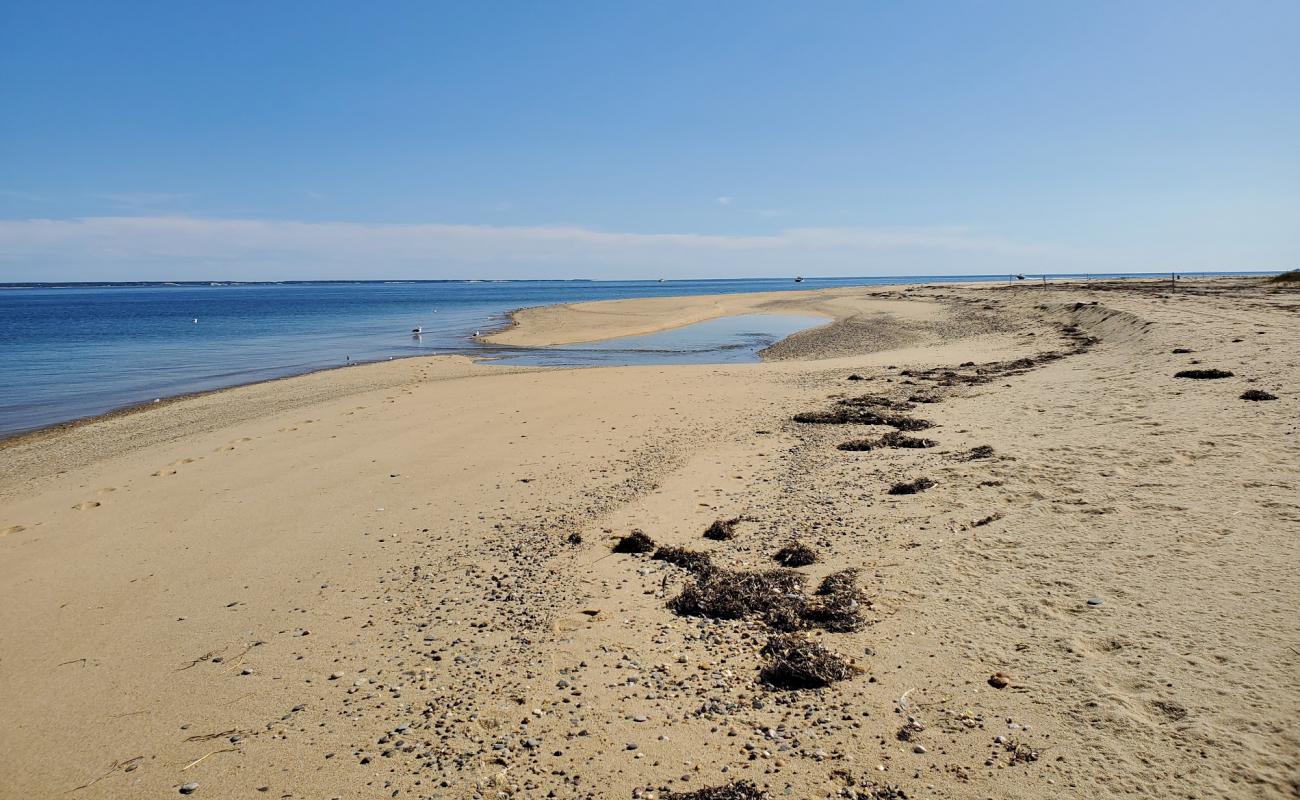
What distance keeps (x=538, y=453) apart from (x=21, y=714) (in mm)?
7187

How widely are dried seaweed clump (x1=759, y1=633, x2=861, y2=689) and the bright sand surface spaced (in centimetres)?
8

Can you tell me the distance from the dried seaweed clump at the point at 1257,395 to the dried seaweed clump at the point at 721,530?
7.77 metres

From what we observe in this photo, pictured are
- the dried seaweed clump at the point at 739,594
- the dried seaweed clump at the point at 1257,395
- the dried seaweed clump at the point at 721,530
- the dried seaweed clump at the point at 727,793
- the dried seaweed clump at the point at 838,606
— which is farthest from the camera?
the dried seaweed clump at the point at 1257,395

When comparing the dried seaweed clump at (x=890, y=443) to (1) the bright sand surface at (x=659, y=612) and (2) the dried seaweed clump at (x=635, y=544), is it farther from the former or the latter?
(2) the dried seaweed clump at (x=635, y=544)

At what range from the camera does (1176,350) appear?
587 inches

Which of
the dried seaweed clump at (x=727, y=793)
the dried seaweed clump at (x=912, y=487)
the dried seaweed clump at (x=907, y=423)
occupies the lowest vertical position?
the dried seaweed clump at (x=727, y=793)

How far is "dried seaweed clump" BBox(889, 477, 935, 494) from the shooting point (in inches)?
326

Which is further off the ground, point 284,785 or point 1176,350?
point 1176,350

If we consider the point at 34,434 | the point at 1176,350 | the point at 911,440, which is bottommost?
the point at 34,434

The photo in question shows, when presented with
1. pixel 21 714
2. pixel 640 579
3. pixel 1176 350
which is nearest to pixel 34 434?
pixel 21 714

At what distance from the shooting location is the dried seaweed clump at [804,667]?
470 cm

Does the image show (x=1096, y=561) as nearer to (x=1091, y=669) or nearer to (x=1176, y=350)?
(x=1091, y=669)

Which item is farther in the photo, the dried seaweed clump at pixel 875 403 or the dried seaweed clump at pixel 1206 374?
the dried seaweed clump at pixel 875 403

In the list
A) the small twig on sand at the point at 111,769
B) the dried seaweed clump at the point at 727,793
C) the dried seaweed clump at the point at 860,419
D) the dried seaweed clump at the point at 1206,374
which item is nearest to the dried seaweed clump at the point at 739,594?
the dried seaweed clump at the point at 727,793
